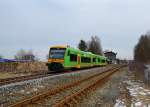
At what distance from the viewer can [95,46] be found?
506ft

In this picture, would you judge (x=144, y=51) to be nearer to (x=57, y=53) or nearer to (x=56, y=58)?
(x=57, y=53)

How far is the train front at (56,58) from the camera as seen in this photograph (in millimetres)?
34688

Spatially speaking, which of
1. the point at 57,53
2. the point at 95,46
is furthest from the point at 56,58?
the point at 95,46

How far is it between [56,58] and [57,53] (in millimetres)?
830

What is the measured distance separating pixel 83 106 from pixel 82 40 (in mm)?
118246

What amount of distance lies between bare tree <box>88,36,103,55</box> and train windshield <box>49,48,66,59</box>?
→ 351 feet

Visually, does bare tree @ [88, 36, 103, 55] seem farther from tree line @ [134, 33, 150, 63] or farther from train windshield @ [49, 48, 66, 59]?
train windshield @ [49, 48, 66, 59]

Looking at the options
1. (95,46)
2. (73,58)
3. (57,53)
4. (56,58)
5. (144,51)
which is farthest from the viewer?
(95,46)

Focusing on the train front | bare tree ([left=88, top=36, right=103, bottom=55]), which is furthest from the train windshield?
bare tree ([left=88, top=36, right=103, bottom=55])

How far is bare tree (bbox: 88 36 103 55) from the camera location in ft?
482

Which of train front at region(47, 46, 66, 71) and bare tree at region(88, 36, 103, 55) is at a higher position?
bare tree at region(88, 36, 103, 55)

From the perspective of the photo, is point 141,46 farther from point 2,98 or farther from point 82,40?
point 2,98

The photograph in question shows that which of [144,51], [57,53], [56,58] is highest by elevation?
[144,51]

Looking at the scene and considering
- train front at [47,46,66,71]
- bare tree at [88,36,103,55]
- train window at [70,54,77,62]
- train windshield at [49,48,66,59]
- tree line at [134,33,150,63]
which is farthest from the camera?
bare tree at [88,36,103,55]
